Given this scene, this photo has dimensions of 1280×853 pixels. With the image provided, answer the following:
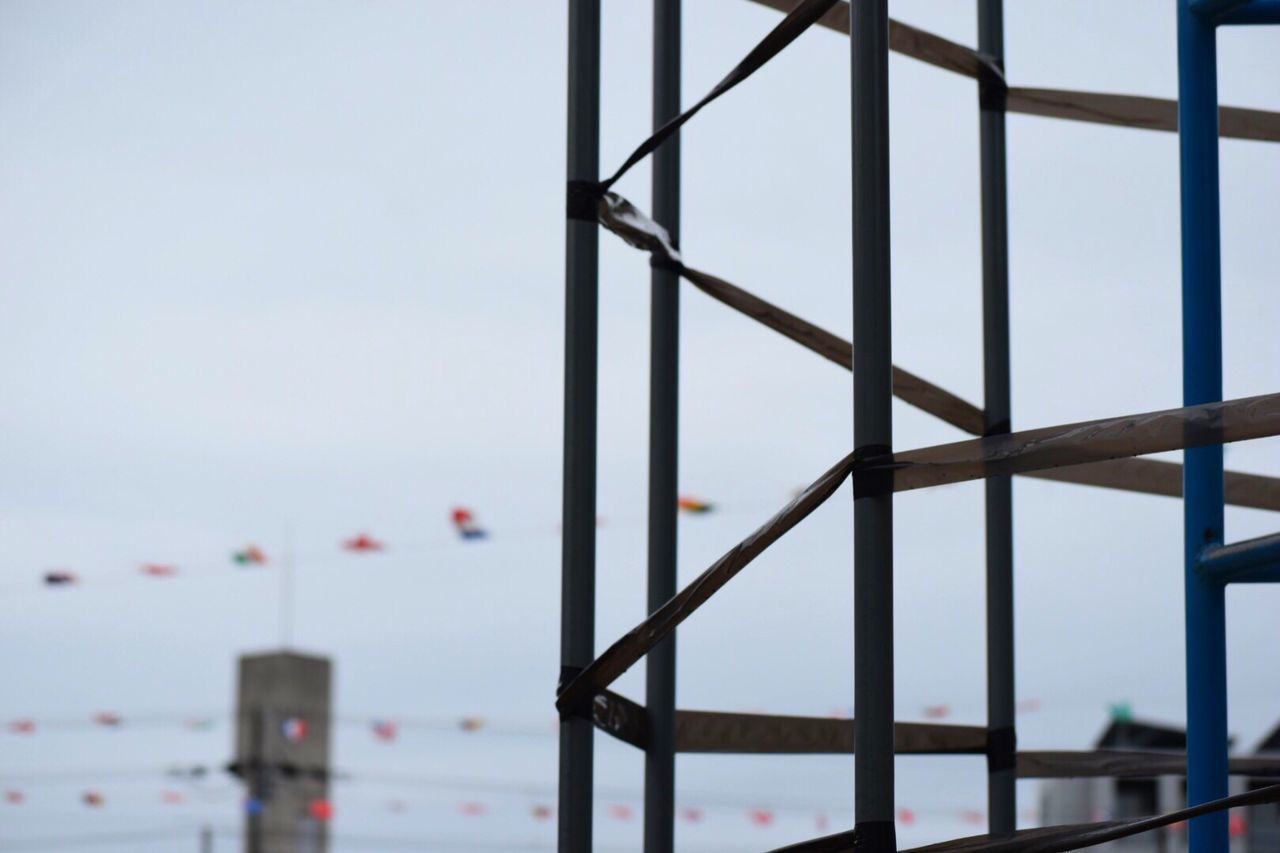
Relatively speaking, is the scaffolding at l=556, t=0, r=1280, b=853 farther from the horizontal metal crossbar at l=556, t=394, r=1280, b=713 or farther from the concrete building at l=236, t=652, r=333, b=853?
the concrete building at l=236, t=652, r=333, b=853

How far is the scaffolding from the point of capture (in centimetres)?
291

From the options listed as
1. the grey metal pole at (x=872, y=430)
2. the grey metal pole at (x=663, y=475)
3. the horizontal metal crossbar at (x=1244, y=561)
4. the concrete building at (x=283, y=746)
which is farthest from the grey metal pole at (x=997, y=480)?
the concrete building at (x=283, y=746)

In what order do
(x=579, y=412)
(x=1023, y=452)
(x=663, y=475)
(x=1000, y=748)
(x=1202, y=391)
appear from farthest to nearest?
(x=1000, y=748)
(x=663, y=475)
(x=579, y=412)
(x=1202, y=391)
(x=1023, y=452)

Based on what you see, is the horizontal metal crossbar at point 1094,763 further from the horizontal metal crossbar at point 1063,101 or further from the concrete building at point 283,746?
the concrete building at point 283,746

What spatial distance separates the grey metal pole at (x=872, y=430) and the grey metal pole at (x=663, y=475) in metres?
1.14

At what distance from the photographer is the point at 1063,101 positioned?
195 inches

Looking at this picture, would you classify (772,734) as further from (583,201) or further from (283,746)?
(283,746)

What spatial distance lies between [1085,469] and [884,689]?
1.73 meters

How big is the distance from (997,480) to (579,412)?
146 cm

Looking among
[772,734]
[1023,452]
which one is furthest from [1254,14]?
[772,734]

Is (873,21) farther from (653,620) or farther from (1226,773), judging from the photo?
(1226,773)

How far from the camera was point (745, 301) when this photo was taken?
4145 mm

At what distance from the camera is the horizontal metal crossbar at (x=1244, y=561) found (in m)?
2.86

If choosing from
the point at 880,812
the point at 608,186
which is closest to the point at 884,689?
the point at 880,812
